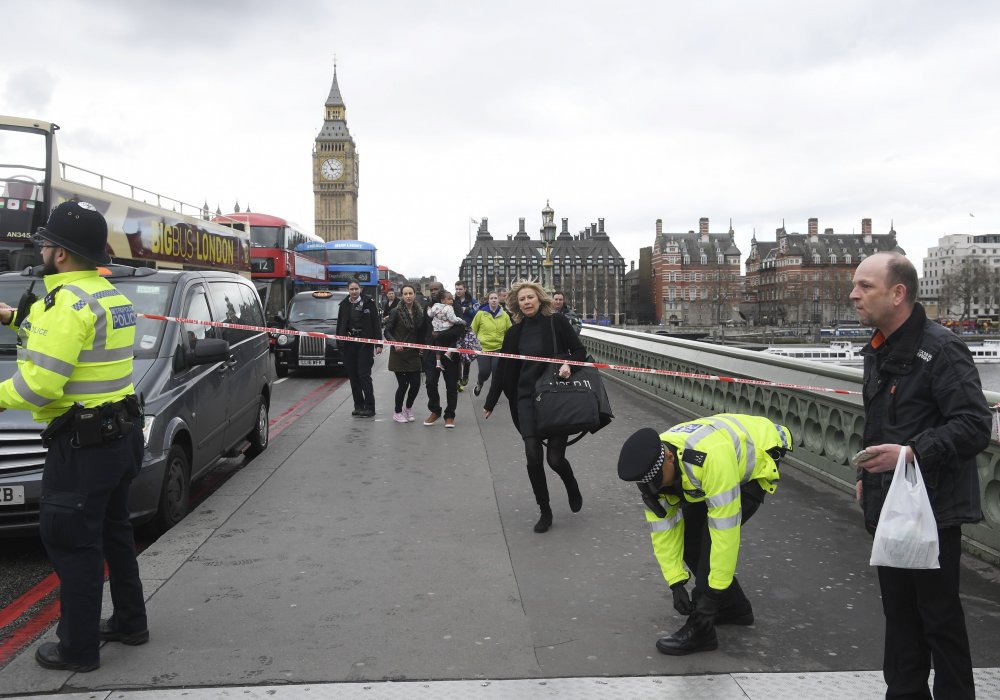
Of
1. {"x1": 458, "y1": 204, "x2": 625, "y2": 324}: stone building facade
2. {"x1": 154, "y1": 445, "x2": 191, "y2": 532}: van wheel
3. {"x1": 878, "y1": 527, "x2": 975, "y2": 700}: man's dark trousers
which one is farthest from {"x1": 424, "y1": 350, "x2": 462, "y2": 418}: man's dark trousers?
{"x1": 458, "y1": 204, "x2": 625, "y2": 324}: stone building facade

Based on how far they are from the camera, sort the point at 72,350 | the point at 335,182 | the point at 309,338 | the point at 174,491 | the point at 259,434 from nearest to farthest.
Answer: the point at 72,350
the point at 174,491
the point at 259,434
the point at 309,338
the point at 335,182

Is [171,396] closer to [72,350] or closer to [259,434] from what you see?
[72,350]

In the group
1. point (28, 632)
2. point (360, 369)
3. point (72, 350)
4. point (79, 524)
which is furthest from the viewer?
point (360, 369)

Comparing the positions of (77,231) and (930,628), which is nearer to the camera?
(930,628)

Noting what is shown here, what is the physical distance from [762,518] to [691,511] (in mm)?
2482

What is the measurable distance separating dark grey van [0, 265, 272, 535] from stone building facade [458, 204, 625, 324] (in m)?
154

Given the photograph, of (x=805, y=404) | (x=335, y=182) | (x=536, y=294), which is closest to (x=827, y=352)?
(x=805, y=404)

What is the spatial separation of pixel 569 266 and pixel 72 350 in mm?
170616

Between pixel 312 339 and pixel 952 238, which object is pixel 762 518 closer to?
pixel 312 339

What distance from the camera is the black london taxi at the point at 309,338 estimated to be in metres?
18.3

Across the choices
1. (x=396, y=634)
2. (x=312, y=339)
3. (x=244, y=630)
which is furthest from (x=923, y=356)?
(x=312, y=339)

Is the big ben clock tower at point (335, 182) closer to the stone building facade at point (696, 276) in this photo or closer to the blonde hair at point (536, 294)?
the stone building facade at point (696, 276)

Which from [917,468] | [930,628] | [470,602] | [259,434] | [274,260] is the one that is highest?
[274,260]

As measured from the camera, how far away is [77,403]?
355 cm
